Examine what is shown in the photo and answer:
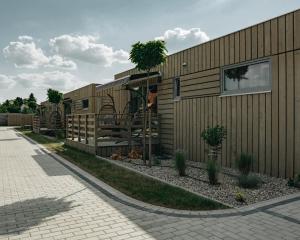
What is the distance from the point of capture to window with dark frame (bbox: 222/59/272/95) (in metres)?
7.56

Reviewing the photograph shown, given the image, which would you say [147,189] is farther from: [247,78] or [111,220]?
[247,78]

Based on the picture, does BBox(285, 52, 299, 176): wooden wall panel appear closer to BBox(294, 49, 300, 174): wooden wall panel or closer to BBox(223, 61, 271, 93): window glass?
BBox(294, 49, 300, 174): wooden wall panel

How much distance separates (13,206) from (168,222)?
275 cm

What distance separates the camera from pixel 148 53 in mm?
8695

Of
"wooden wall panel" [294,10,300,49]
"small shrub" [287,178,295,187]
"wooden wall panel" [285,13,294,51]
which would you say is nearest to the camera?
"small shrub" [287,178,295,187]

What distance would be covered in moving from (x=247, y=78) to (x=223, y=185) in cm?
319

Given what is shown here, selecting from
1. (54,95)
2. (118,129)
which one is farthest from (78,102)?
(118,129)

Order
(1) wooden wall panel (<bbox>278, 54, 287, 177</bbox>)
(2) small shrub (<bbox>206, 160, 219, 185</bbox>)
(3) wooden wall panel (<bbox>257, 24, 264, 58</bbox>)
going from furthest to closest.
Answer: (3) wooden wall panel (<bbox>257, 24, 264, 58</bbox>)
(1) wooden wall panel (<bbox>278, 54, 287, 177</bbox>)
(2) small shrub (<bbox>206, 160, 219, 185</bbox>)

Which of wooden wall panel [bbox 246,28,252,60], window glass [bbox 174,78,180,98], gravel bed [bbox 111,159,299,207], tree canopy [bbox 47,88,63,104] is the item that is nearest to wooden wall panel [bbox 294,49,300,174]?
gravel bed [bbox 111,159,299,207]

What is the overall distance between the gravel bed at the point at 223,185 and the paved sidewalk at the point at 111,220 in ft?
1.80

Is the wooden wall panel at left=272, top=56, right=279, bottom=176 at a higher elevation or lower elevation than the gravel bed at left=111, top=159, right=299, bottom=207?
higher

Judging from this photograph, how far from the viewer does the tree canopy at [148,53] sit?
868cm

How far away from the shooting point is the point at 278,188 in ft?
20.3

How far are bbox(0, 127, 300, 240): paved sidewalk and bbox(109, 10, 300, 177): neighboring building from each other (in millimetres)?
2067
